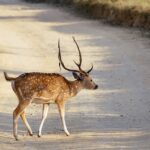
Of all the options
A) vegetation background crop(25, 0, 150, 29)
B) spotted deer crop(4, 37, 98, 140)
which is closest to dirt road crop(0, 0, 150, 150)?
spotted deer crop(4, 37, 98, 140)

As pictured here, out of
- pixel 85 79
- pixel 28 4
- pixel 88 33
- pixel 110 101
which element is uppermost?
pixel 85 79

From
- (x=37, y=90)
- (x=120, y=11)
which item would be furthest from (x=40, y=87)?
(x=120, y=11)

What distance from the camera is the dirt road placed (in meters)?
12.1

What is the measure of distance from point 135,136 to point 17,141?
6.63ft

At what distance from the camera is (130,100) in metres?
15.8

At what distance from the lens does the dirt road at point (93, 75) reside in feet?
39.8

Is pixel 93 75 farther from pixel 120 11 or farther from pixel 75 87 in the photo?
pixel 120 11

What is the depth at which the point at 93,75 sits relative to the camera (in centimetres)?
1966

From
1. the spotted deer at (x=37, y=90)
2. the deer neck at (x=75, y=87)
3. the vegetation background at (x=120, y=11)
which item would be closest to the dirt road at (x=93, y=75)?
the spotted deer at (x=37, y=90)

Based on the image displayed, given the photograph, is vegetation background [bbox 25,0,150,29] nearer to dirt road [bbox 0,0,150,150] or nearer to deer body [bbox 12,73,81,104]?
dirt road [bbox 0,0,150,150]

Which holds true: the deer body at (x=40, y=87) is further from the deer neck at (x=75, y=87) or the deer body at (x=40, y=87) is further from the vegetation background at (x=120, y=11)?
the vegetation background at (x=120, y=11)

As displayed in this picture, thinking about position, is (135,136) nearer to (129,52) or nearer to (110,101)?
(110,101)

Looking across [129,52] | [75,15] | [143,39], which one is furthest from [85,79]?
[75,15]

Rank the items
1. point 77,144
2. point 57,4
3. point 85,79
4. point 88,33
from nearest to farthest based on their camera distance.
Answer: point 77,144, point 85,79, point 88,33, point 57,4
